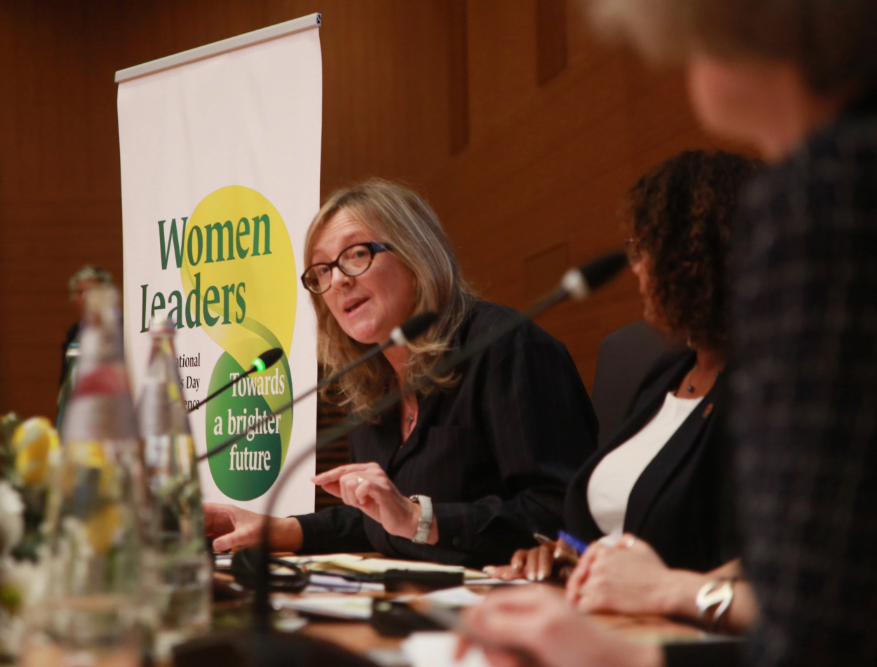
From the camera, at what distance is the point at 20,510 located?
0.83m

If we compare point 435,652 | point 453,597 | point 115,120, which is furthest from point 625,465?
point 115,120

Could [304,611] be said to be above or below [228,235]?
below

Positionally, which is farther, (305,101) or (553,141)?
(553,141)

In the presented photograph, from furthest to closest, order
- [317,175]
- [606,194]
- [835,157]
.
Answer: [606,194]
[317,175]
[835,157]

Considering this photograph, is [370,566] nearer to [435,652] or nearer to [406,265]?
[435,652]

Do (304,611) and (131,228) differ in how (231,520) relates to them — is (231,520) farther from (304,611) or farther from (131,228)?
(131,228)

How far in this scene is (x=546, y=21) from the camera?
14.5ft

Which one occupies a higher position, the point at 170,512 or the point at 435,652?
the point at 170,512

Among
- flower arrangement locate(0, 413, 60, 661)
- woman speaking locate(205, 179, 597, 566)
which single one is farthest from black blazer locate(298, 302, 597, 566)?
flower arrangement locate(0, 413, 60, 661)

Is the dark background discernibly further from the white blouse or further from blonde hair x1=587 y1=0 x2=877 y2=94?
blonde hair x1=587 y1=0 x2=877 y2=94

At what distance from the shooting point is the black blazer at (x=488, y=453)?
5.55 feet

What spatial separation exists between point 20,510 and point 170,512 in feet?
0.68

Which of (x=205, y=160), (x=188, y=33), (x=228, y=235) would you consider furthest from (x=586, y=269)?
(x=188, y=33)

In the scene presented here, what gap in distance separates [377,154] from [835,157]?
17.4 feet
